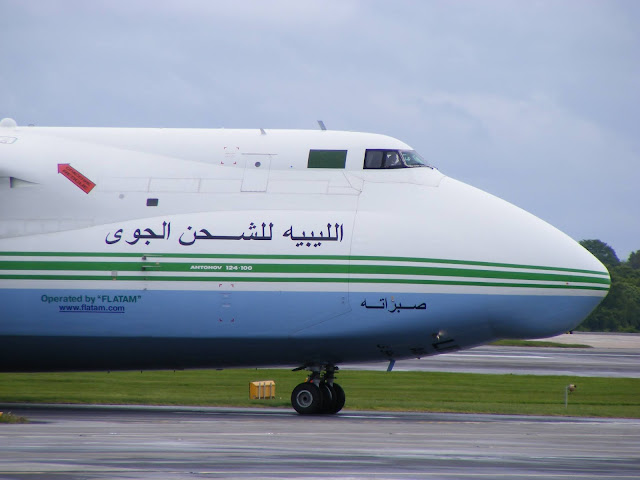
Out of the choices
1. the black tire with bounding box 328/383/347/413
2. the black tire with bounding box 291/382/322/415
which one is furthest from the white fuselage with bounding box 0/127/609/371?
the black tire with bounding box 328/383/347/413

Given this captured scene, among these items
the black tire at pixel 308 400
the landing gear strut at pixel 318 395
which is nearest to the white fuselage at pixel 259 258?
the landing gear strut at pixel 318 395

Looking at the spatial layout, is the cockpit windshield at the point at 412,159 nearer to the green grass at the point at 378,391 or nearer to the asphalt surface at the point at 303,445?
the asphalt surface at the point at 303,445

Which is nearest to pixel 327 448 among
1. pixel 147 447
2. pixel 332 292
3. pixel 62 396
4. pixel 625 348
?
pixel 147 447

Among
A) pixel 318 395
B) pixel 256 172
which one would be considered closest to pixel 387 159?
pixel 256 172

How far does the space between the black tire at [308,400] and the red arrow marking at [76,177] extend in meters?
6.73

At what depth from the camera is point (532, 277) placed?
2384cm

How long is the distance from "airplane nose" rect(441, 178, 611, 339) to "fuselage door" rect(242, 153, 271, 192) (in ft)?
15.5

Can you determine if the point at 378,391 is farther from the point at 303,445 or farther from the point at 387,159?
the point at 303,445

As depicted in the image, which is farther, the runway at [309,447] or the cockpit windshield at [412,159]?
the cockpit windshield at [412,159]

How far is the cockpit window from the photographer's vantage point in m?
25.3

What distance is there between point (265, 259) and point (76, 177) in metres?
5.01

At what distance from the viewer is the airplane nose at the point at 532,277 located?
2386 centimetres

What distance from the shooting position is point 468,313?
23969mm

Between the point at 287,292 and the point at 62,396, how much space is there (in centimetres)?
963
